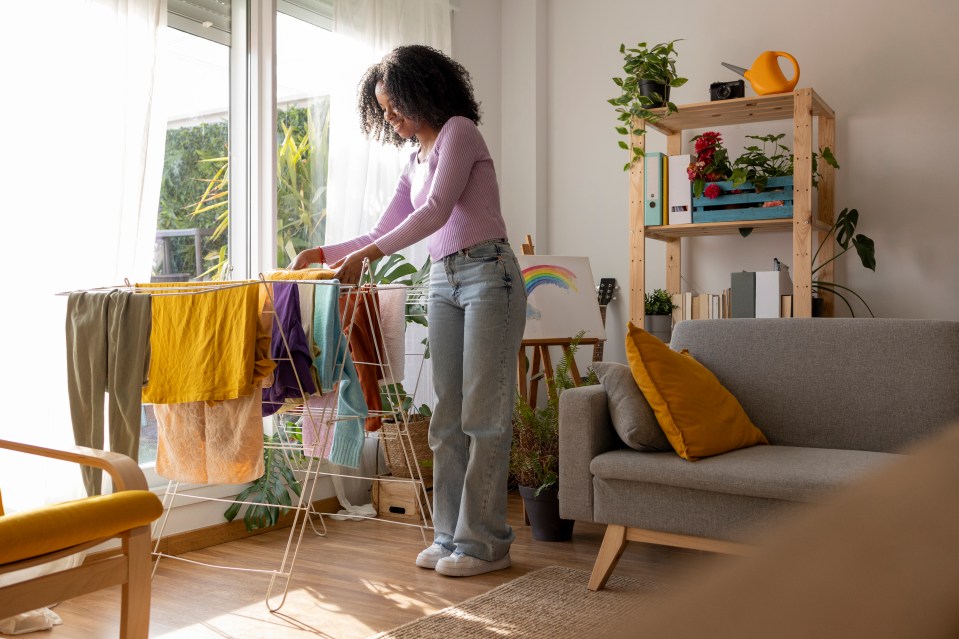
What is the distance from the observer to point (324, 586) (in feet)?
9.06

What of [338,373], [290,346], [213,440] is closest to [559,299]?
[338,373]

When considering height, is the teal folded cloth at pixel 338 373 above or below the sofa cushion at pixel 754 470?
above

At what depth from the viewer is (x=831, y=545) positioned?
0.16 meters

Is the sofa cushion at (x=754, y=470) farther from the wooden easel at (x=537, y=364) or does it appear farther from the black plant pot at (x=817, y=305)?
the black plant pot at (x=817, y=305)

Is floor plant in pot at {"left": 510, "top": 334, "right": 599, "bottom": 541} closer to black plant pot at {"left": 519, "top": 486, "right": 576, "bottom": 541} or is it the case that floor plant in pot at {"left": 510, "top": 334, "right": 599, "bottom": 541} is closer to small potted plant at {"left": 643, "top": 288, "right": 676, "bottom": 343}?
black plant pot at {"left": 519, "top": 486, "right": 576, "bottom": 541}

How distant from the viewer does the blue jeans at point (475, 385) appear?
2703 mm

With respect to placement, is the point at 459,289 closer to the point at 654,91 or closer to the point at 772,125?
the point at 654,91

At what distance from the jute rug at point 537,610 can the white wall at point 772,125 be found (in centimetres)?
210

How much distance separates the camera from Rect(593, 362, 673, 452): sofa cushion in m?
2.57

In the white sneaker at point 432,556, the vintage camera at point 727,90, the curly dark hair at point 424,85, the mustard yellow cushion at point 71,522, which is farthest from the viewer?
the vintage camera at point 727,90

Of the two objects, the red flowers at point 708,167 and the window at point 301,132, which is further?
the red flowers at point 708,167

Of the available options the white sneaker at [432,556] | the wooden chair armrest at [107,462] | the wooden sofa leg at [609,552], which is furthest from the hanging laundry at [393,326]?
the wooden chair armrest at [107,462]

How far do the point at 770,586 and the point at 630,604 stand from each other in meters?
2.46

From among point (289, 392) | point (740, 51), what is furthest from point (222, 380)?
point (740, 51)
